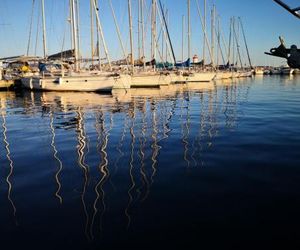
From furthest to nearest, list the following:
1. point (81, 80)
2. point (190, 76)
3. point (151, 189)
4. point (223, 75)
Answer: point (223, 75), point (190, 76), point (81, 80), point (151, 189)

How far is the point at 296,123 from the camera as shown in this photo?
1414cm

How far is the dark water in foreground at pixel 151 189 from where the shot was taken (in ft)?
14.5

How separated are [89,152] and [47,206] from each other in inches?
150

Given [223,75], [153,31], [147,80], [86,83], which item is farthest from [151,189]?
[223,75]

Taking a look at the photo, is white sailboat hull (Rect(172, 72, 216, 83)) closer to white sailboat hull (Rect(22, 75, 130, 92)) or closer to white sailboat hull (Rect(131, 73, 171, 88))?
white sailboat hull (Rect(131, 73, 171, 88))

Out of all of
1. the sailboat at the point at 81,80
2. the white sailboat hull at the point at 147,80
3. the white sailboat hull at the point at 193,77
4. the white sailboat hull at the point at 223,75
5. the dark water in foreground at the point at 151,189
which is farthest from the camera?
the white sailboat hull at the point at 223,75

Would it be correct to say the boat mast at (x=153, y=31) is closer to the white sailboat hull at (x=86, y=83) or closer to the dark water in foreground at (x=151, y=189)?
the white sailboat hull at (x=86, y=83)

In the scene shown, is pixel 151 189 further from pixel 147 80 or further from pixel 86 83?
pixel 147 80

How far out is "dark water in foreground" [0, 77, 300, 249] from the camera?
175 inches

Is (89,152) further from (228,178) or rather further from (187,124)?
(187,124)

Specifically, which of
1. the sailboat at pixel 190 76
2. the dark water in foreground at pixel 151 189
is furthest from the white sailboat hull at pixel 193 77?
the dark water in foreground at pixel 151 189

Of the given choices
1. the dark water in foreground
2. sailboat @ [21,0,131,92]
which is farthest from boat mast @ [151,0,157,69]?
the dark water in foreground

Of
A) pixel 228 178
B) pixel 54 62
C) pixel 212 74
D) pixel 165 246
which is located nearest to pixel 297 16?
pixel 228 178

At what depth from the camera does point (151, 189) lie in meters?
6.19
